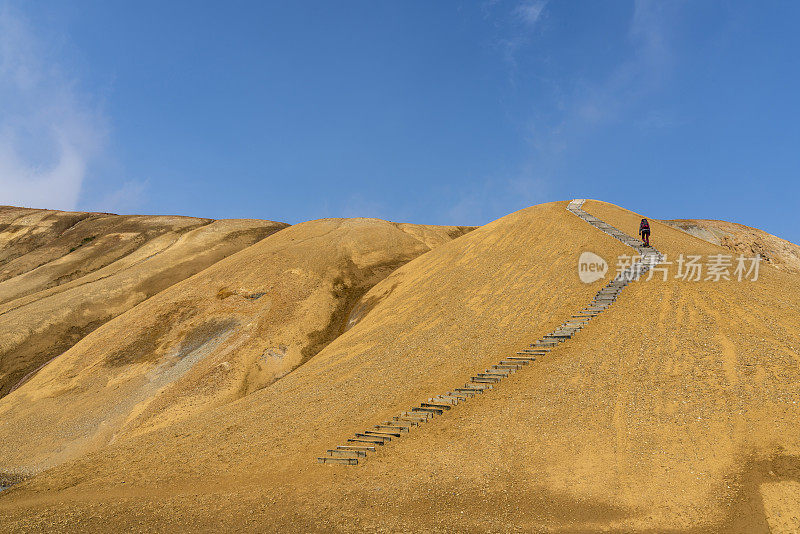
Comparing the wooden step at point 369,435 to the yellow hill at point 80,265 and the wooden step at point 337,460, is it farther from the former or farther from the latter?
the yellow hill at point 80,265

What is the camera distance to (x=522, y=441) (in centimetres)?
1548

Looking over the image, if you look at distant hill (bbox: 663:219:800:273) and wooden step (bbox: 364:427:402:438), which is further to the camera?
distant hill (bbox: 663:219:800:273)

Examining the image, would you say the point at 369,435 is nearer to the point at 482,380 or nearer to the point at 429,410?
the point at 429,410

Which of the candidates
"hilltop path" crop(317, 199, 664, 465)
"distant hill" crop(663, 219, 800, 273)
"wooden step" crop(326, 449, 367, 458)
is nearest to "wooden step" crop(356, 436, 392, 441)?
"hilltop path" crop(317, 199, 664, 465)

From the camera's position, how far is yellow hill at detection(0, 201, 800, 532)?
12336mm

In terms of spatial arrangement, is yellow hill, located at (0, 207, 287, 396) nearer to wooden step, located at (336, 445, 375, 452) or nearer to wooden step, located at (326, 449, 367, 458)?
wooden step, located at (326, 449, 367, 458)

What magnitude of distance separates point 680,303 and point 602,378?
23.4 ft

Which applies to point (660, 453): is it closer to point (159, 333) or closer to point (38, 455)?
point (38, 455)

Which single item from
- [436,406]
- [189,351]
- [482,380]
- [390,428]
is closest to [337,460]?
[390,428]

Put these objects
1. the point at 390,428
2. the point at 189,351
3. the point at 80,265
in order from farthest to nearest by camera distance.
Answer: the point at 80,265
the point at 189,351
the point at 390,428

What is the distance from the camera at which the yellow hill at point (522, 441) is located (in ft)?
40.5

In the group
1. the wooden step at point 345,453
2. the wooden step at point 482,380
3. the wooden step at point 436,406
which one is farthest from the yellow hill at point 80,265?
the wooden step at point 482,380

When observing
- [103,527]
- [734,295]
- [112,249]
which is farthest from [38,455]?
[112,249]

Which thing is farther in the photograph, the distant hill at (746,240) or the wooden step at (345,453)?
the distant hill at (746,240)
